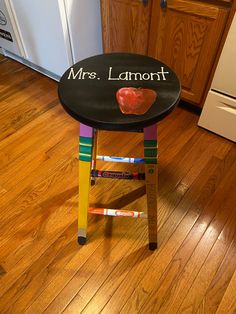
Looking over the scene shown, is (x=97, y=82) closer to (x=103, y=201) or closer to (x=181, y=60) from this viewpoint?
(x=103, y=201)

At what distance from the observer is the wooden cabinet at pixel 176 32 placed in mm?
1173

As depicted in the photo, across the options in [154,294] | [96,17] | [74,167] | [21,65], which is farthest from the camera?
[21,65]

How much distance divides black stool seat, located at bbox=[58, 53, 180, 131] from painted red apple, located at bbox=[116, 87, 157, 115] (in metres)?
0.01

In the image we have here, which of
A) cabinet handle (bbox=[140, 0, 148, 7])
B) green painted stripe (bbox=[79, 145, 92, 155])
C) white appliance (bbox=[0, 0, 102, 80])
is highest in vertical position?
cabinet handle (bbox=[140, 0, 148, 7])

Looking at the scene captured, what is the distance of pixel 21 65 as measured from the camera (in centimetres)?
208

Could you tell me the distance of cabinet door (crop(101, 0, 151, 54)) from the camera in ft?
4.41

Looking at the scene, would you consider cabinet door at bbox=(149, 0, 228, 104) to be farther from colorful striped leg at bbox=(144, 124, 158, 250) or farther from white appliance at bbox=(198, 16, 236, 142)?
colorful striped leg at bbox=(144, 124, 158, 250)

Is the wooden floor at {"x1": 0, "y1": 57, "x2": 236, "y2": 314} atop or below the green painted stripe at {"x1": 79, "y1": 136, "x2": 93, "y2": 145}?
below

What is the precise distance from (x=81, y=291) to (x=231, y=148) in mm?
1110

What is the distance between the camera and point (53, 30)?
4.99 ft

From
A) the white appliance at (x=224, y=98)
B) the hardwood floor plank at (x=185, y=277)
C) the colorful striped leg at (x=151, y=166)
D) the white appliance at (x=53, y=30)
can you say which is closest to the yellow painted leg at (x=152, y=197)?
the colorful striped leg at (x=151, y=166)

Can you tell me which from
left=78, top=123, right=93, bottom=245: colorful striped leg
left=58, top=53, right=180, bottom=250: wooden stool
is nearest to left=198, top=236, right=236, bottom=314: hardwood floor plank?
left=58, top=53, right=180, bottom=250: wooden stool

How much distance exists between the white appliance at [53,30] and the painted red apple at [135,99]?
103 centimetres

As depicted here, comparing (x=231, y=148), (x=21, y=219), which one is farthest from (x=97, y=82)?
(x=231, y=148)
